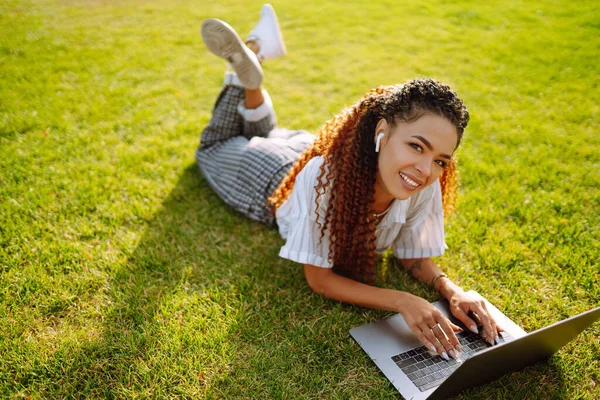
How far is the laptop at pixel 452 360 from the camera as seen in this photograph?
1630 mm

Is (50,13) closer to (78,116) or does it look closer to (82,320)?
(78,116)

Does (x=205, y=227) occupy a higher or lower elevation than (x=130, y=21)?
lower

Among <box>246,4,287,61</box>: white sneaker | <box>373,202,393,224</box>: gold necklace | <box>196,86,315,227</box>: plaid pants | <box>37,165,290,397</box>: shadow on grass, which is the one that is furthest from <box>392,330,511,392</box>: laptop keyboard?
<box>246,4,287,61</box>: white sneaker

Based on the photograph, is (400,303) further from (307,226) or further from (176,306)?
(176,306)

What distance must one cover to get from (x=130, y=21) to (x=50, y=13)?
128cm

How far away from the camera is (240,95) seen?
10.5 feet

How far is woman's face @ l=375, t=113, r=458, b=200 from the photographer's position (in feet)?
6.12

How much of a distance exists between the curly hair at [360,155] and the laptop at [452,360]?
40 cm

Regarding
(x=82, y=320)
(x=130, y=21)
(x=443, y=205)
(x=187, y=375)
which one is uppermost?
(x=130, y=21)

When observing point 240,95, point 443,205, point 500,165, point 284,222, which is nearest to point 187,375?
point 284,222

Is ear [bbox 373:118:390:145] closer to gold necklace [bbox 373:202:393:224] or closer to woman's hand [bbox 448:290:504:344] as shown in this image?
gold necklace [bbox 373:202:393:224]

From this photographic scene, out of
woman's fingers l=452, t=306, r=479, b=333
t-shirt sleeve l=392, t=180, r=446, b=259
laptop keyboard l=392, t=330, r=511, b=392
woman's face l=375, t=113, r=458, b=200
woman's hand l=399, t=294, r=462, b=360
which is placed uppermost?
woman's face l=375, t=113, r=458, b=200

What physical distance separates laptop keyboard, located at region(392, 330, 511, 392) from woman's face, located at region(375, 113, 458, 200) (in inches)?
28.5

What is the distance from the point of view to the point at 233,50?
9.73ft
